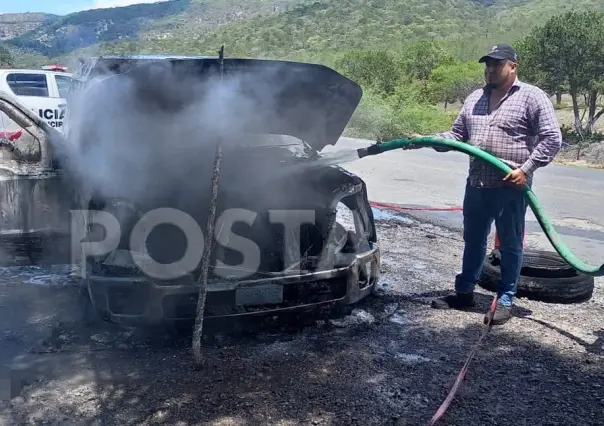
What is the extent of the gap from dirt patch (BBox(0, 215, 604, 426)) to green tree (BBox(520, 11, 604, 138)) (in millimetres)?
16989

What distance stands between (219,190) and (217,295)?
1.02 meters

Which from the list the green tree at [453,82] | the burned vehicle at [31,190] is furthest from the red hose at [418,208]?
the green tree at [453,82]

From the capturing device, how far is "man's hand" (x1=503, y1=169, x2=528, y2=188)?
388 centimetres

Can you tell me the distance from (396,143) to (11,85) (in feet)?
35.2

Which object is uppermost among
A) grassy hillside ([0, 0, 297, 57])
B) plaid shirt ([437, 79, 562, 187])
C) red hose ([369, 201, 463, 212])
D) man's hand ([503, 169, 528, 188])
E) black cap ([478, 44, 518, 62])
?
grassy hillside ([0, 0, 297, 57])

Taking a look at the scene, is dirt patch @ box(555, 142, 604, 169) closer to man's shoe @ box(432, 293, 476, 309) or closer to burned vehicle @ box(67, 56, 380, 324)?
man's shoe @ box(432, 293, 476, 309)

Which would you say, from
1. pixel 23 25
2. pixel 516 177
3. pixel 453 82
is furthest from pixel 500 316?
pixel 453 82

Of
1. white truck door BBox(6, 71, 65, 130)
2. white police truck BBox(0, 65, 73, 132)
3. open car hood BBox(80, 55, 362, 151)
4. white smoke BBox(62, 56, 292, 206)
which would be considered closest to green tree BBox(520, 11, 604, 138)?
white police truck BBox(0, 65, 73, 132)

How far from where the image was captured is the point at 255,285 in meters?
3.59

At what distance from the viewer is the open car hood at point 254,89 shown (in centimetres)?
397

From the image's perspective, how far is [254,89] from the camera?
169 inches

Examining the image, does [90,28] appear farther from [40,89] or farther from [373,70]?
[373,70]

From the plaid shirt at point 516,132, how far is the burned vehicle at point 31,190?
3185 millimetres

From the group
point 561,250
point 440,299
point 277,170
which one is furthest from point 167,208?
point 561,250
